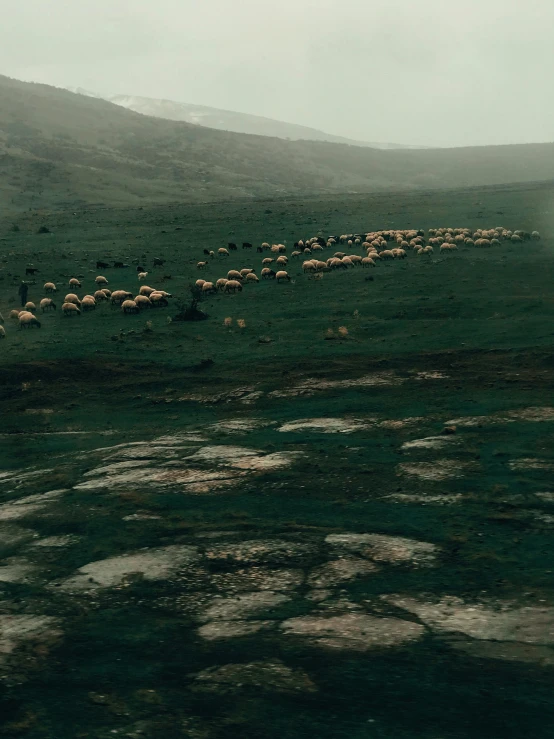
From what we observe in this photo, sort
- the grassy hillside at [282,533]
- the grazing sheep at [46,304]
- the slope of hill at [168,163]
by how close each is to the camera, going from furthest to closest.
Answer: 1. the slope of hill at [168,163]
2. the grazing sheep at [46,304]
3. the grassy hillside at [282,533]

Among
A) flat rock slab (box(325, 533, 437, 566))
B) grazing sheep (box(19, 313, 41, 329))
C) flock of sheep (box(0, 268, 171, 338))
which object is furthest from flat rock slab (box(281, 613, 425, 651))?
flock of sheep (box(0, 268, 171, 338))

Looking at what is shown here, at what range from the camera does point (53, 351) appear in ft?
74.1

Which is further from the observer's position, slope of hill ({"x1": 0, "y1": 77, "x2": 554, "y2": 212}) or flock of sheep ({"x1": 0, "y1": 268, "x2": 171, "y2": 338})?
slope of hill ({"x1": 0, "y1": 77, "x2": 554, "y2": 212})

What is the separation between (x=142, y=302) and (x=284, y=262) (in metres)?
9.64

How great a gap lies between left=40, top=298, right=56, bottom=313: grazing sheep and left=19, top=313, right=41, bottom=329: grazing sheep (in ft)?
10.9

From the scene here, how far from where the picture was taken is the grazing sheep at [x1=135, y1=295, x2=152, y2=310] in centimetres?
2972

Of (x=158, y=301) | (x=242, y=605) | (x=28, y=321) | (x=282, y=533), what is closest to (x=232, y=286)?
(x=158, y=301)

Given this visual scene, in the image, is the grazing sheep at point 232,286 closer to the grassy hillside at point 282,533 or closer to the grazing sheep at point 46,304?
the grazing sheep at point 46,304

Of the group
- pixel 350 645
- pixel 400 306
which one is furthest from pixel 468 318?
pixel 350 645

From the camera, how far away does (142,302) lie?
97.8 ft

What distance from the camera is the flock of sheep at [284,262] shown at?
98.2 feet

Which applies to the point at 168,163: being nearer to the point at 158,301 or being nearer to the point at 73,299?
the point at 73,299

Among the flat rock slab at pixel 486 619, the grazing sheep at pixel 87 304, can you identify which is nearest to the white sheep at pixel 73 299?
the grazing sheep at pixel 87 304

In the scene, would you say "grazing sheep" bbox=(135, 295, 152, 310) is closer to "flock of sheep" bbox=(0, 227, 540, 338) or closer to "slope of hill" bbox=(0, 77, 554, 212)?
"flock of sheep" bbox=(0, 227, 540, 338)
